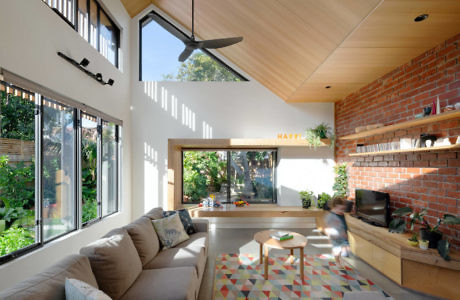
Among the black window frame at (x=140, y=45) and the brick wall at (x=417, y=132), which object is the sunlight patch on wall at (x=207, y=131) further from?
the brick wall at (x=417, y=132)

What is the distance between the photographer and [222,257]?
3666 mm

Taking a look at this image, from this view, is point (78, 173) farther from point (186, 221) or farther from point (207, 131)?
point (207, 131)

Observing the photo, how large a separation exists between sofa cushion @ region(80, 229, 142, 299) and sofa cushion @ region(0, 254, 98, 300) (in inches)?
4.7

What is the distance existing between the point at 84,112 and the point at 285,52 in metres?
3.06

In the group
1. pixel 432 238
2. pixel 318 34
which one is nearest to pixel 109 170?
pixel 318 34

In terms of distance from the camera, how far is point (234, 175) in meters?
5.57

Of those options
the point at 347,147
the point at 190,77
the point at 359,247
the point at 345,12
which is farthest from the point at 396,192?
the point at 190,77

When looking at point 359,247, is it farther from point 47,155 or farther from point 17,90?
point 17,90

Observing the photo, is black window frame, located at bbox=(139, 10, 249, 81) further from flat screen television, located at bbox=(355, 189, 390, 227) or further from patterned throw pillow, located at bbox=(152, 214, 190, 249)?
patterned throw pillow, located at bbox=(152, 214, 190, 249)

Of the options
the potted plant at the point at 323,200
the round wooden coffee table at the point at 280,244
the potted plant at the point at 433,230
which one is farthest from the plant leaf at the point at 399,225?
the potted plant at the point at 323,200

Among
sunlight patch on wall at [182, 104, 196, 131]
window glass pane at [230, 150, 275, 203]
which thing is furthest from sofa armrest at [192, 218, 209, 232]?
sunlight patch on wall at [182, 104, 196, 131]

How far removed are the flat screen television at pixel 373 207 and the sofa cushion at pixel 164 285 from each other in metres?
2.73

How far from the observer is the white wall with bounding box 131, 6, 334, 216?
17.1ft

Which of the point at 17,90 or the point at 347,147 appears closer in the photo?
the point at 17,90
